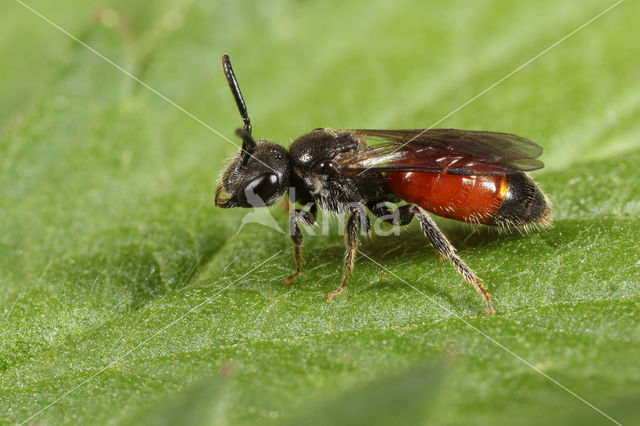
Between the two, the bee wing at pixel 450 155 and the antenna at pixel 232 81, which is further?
the antenna at pixel 232 81

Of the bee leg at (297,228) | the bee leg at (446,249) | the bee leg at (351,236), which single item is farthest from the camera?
the bee leg at (297,228)

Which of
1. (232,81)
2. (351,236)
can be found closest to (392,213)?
(351,236)

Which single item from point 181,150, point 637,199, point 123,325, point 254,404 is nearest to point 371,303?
point 254,404

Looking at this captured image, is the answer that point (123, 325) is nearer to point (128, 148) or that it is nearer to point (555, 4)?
point (128, 148)

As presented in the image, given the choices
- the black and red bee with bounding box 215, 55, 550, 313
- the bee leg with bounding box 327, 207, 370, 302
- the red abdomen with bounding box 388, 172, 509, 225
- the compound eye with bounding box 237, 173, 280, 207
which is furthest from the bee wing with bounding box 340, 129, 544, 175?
the compound eye with bounding box 237, 173, 280, 207

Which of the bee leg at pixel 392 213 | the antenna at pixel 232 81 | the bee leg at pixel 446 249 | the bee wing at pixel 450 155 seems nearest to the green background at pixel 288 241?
the bee leg at pixel 446 249

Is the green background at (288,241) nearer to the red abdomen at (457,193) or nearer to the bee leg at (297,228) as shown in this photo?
the bee leg at (297,228)

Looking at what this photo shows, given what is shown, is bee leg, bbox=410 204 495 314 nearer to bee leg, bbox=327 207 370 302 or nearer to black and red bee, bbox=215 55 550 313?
black and red bee, bbox=215 55 550 313
